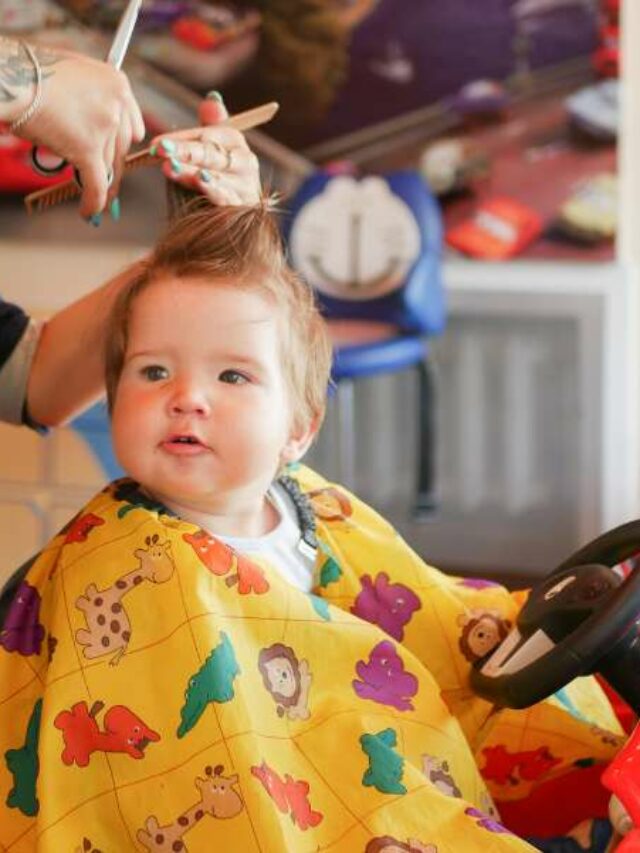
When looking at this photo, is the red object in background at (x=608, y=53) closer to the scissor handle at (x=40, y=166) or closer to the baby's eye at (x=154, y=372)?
the scissor handle at (x=40, y=166)

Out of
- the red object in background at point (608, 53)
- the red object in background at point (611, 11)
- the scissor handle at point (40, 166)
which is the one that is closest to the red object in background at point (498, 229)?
the red object in background at point (608, 53)

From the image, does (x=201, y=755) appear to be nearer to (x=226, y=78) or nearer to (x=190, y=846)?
(x=190, y=846)

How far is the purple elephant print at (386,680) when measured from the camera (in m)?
1.82

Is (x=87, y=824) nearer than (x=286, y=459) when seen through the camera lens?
Yes

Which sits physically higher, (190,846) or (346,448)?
(190,846)

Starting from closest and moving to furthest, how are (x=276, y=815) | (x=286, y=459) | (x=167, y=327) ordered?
(x=276, y=815), (x=167, y=327), (x=286, y=459)

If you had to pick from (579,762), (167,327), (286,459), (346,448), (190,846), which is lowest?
(346,448)

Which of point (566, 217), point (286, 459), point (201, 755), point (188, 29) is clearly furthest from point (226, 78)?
point (201, 755)

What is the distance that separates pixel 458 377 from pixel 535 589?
2726 millimetres

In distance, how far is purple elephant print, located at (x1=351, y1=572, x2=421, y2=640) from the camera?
199 centimetres

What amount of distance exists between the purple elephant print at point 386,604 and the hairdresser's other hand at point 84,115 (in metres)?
0.58

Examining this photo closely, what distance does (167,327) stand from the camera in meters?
1.81

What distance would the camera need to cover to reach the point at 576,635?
1740 mm

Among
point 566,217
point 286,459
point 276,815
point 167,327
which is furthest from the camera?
point 566,217
